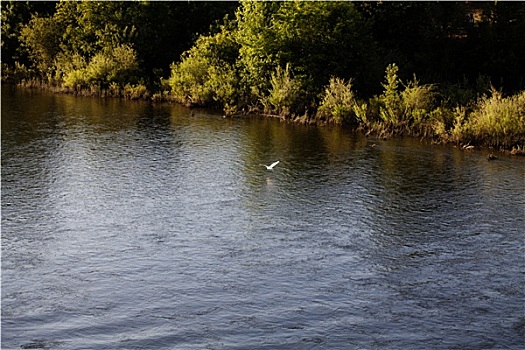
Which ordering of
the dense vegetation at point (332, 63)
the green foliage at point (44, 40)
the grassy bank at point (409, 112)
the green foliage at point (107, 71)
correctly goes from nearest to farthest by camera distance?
the grassy bank at point (409, 112) < the dense vegetation at point (332, 63) < the green foliage at point (107, 71) < the green foliage at point (44, 40)

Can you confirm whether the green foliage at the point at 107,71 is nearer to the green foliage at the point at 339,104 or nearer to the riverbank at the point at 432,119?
the riverbank at the point at 432,119

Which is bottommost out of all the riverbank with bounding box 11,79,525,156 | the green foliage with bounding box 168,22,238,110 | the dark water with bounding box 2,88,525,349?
the dark water with bounding box 2,88,525,349

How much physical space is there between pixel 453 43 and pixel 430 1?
9.52 ft

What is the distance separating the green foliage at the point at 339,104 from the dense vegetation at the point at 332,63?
59mm

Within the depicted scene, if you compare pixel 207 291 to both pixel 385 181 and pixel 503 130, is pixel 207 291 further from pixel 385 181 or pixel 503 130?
pixel 503 130

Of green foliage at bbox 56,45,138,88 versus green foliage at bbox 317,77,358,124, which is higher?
green foliage at bbox 56,45,138,88

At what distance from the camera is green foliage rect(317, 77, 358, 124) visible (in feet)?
121

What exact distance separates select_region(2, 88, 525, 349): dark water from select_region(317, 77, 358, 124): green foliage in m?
3.79

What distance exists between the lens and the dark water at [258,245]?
593 inches

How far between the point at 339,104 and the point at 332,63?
342 cm

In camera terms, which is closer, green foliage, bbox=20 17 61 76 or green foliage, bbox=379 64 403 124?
green foliage, bbox=379 64 403 124

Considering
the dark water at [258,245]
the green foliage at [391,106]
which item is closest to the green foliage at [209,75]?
the dark water at [258,245]

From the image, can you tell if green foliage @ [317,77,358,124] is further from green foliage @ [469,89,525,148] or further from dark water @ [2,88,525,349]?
green foliage @ [469,89,525,148]

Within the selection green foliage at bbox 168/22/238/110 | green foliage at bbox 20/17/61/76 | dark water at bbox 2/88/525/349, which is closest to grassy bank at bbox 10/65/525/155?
green foliage at bbox 168/22/238/110
